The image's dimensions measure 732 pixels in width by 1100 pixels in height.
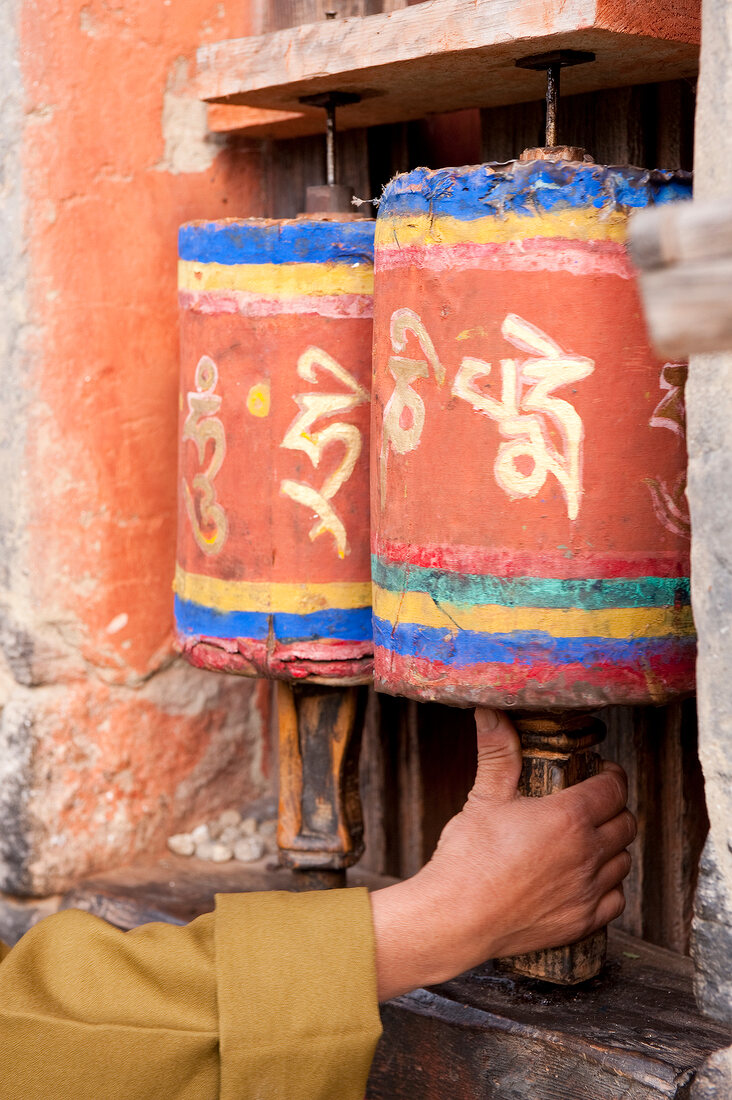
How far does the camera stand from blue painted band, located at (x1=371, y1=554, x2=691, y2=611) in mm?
993

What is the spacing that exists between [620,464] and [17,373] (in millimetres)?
804

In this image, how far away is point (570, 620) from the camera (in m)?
1.00

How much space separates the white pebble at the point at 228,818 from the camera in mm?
1699

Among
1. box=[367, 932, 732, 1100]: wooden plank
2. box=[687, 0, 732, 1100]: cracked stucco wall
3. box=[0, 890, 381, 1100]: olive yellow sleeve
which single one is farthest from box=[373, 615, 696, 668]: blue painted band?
box=[367, 932, 732, 1100]: wooden plank

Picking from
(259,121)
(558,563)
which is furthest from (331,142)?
(558,563)

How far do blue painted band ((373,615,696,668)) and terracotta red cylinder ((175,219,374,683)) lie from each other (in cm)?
23

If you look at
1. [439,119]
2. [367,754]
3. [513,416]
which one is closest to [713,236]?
[513,416]

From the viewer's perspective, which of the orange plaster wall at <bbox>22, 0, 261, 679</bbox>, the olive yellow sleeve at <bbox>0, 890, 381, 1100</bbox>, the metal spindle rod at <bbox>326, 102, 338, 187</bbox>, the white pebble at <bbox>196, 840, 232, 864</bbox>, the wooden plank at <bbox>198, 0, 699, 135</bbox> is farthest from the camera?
the white pebble at <bbox>196, 840, 232, 864</bbox>

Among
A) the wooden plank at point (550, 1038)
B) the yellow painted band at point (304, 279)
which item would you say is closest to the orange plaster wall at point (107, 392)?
the yellow painted band at point (304, 279)

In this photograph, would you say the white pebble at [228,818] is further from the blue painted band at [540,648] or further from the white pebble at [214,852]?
the blue painted band at [540,648]

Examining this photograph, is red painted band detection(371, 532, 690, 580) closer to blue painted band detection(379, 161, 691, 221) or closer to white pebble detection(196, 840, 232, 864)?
blue painted band detection(379, 161, 691, 221)

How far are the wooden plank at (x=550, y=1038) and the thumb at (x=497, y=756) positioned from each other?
208mm

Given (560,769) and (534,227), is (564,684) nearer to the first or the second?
(560,769)

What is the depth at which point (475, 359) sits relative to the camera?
1.00 metres
